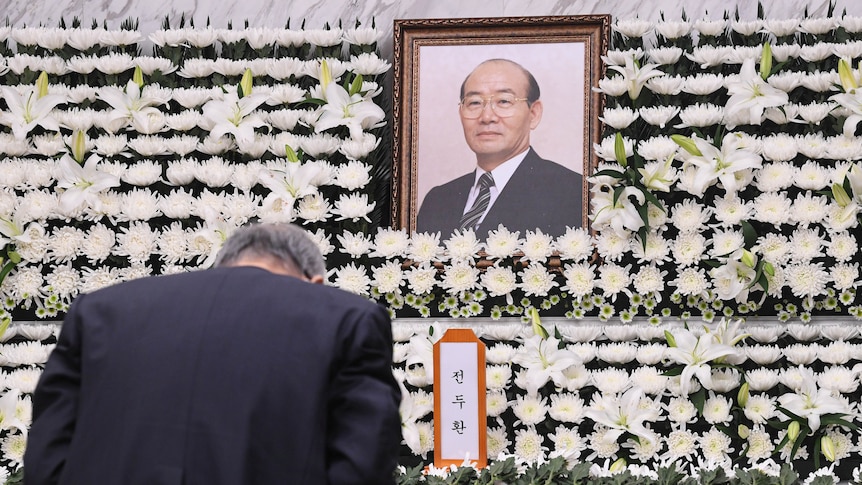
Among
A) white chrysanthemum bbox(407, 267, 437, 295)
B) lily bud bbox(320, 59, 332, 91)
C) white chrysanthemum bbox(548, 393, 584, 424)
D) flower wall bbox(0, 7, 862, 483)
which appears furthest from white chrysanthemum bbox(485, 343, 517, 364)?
lily bud bbox(320, 59, 332, 91)

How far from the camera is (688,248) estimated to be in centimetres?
350

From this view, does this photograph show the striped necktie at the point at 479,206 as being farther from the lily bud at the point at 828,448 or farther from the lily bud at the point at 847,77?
the lily bud at the point at 828,448

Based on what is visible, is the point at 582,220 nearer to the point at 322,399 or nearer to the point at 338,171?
the point at 338,171

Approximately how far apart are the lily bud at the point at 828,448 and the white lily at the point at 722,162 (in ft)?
3.04

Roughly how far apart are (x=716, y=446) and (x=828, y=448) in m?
0.37

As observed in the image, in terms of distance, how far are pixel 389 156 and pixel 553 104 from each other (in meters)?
0.68

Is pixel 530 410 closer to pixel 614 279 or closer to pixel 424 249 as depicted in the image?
pixel 614 279

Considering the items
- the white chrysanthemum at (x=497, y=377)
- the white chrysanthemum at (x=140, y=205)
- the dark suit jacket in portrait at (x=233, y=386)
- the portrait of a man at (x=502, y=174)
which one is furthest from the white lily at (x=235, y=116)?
the dark suit jacket in portrait at (x=233, y=386)

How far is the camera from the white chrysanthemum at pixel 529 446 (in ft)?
11.3

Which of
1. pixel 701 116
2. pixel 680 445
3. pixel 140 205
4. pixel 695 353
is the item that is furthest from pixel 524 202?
pixel 140 205

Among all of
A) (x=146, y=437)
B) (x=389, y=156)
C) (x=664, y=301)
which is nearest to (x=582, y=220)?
(x=664, y=301)

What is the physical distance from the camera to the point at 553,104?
371cm

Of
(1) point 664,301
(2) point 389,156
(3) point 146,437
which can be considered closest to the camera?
(3) point 146,437

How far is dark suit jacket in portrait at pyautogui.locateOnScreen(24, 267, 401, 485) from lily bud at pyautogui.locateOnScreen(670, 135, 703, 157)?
1.86 meters
